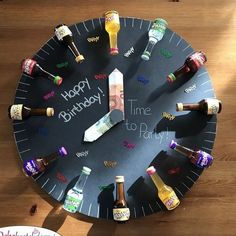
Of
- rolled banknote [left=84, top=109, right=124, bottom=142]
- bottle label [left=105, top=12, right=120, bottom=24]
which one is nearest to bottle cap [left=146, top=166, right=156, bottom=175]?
rolled banknote [left=84, top=109, right=124, bottom=142]

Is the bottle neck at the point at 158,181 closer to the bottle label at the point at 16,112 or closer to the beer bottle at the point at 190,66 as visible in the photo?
the beer bottle at the point at 190,66

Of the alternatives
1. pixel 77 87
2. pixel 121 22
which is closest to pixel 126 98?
pixel 77 87

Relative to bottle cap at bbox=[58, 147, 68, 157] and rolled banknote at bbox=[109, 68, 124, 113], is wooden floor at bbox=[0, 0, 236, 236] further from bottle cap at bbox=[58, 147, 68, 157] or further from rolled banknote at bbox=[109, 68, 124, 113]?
rolled banknote at bbox=[109, 68, 124, 113]

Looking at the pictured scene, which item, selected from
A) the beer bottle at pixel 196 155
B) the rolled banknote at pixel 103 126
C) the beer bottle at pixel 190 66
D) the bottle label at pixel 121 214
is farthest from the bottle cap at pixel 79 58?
the bottle label at pixel 121 214

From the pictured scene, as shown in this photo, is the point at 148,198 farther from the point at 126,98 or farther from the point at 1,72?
the point at 1,72

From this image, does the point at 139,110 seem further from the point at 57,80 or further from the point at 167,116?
the point at 57,80
